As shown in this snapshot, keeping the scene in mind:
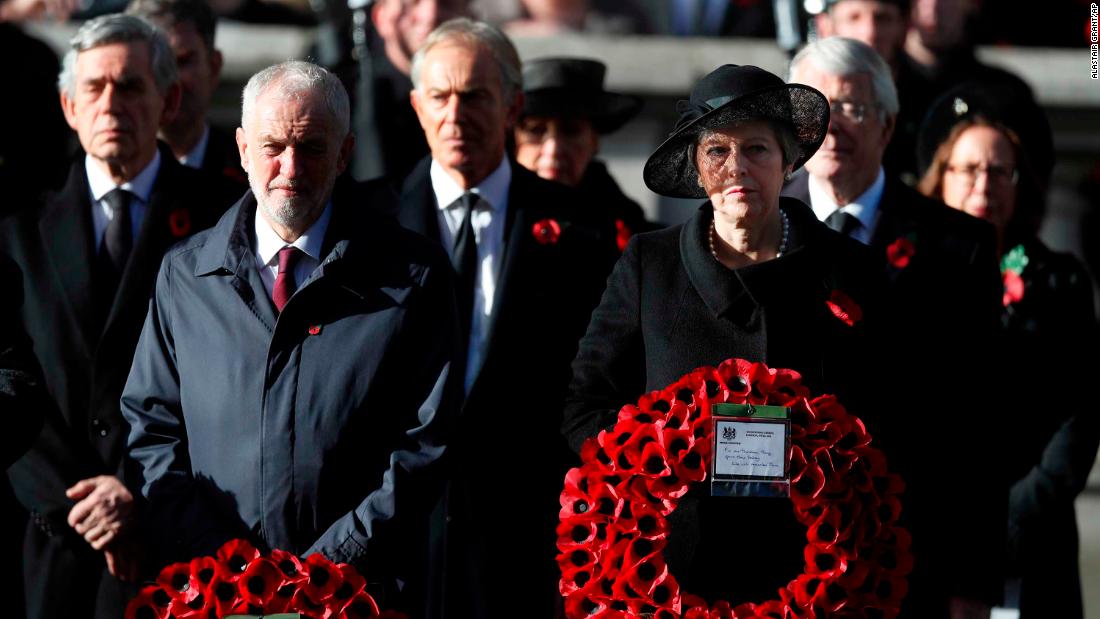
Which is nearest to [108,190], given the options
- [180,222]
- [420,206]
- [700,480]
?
[180,222]

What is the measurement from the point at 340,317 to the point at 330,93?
601mm

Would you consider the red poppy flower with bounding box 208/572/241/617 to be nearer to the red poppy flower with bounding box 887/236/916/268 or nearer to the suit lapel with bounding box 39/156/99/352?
the suit lapel with bounding box 39/156/99/352

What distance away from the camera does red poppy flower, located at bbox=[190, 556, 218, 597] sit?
15.2 ft

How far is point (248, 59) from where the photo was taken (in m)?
8.62

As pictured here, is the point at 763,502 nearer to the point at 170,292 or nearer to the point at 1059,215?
the point at 170,292

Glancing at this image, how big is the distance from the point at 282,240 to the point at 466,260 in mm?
938

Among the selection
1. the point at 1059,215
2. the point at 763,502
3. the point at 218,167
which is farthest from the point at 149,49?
the point at 1059,215

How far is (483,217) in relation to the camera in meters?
5.96

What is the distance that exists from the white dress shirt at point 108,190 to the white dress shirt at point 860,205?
82.7 inches

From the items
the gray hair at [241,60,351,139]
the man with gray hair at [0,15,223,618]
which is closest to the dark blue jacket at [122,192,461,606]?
the gray hair at [241,60,351,139]

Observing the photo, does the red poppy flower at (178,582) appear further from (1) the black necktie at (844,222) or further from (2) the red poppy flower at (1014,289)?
(2) the red poppy flower at (1014,289)

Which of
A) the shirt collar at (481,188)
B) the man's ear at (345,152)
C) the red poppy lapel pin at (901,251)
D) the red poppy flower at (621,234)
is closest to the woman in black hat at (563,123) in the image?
the red poppy flower at (621,234)

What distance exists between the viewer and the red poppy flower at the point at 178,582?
466 centimetres

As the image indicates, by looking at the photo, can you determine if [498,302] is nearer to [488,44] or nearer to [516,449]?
[516,449]
